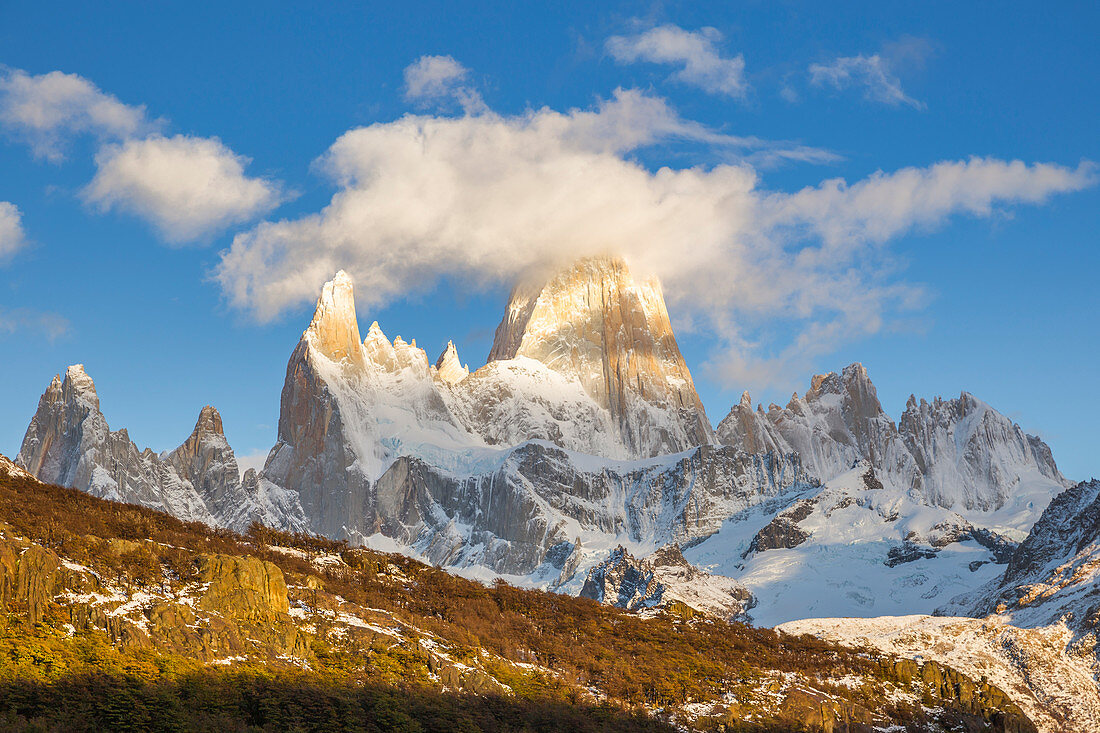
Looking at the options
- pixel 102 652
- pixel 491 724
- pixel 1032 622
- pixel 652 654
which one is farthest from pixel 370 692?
pixel 1032 622

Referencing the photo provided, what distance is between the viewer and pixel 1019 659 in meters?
78.8

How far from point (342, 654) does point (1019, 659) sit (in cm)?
5038

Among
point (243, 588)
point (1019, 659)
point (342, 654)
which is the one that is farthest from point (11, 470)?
point (1019, 659)

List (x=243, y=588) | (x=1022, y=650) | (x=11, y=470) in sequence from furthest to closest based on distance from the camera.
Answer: (x=1022, y=650), (x=11, y=470), (x=243, y=588)

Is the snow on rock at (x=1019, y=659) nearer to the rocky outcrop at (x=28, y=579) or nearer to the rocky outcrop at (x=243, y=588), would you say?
the rocky outcrop at (x=243, y=588)

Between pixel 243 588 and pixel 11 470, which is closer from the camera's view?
pixel 243 588

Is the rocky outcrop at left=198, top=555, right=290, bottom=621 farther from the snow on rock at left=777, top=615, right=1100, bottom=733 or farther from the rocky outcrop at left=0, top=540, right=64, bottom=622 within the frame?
the snow on rock at left=777, top=615, right=1100, bottom=733

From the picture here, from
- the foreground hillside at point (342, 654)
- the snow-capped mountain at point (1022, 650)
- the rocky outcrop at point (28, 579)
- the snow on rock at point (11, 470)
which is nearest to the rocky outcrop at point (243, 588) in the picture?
the foreground hillside at point (342, 654)

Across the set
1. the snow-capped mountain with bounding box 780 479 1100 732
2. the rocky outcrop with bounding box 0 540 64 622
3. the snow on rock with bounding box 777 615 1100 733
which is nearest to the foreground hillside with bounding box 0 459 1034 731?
the rocky outcrop with bounding box 0 540 64 622

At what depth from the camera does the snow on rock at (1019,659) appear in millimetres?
73312

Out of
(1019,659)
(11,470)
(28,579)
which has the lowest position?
(28,579)

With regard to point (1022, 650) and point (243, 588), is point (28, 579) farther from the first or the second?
point (1022, 650)

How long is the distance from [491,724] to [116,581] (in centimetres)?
1686

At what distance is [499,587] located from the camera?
238 ft
